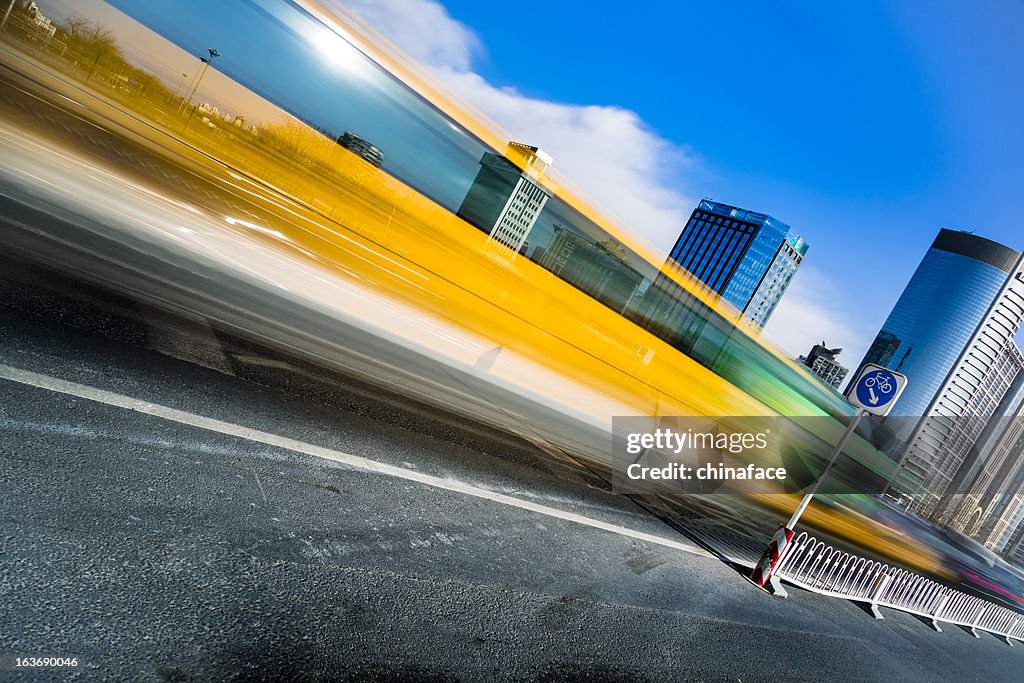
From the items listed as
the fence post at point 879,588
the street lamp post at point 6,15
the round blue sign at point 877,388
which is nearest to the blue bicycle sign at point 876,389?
the round blue sign at point 877,388

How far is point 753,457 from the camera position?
17.1m

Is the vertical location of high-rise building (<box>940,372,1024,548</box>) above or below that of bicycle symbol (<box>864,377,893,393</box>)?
above

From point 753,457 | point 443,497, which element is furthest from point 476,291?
point 753,457

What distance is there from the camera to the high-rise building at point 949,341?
154500 mm

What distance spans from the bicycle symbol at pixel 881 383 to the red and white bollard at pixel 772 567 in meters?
2.26

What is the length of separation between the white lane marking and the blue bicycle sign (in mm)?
4208

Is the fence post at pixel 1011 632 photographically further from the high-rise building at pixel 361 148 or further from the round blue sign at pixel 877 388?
the high-rise building at pixel 361 148

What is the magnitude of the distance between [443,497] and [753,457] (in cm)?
1454

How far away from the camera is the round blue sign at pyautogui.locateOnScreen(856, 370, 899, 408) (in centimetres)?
740

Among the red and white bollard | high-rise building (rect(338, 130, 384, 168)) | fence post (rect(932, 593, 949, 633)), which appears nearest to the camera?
the red and white bollard

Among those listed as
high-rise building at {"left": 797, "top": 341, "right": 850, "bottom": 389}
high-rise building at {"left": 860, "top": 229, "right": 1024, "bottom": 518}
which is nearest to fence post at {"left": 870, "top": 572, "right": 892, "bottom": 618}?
high-rise building at {"left": 797, "top": 341, "right": 850, "bottom": 389}

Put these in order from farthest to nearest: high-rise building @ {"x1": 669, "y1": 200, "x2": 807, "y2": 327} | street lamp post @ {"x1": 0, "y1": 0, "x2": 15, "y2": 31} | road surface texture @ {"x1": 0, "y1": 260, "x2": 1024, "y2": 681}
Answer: high-rise building @ {"x1": 669, "y1": 200, "x2": 807, "y2": 327}, street lamp post @ {"x1": 0, "y1": 0, "x2": 15, "y2": 31}, road surface texture @ {"x1": 0, "y1": 260, "x2": 1024, "y2": 681}

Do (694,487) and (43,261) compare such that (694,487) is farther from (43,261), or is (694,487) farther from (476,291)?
(43,261)

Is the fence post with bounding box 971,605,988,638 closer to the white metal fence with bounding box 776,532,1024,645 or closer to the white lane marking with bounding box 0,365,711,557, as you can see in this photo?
the white metal fence with bounding box 776,532,1024,645
